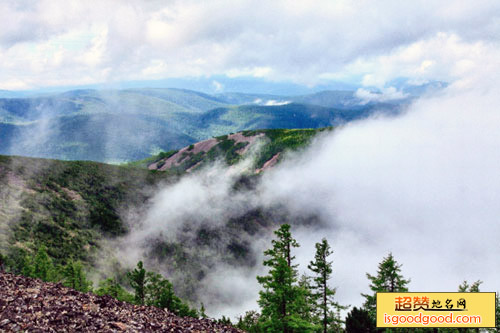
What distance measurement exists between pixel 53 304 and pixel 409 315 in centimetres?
2467

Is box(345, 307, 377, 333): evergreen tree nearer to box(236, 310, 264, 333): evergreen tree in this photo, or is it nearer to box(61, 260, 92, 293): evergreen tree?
box(236, 310, 264, 333): evergreen tree

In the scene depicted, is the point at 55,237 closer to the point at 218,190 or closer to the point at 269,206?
the point at 218,190

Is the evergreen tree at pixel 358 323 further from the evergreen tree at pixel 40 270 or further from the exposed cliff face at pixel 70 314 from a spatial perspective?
the evergreen tree at pixel 40 270

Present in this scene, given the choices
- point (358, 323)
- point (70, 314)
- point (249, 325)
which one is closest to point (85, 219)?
point (249, 325)

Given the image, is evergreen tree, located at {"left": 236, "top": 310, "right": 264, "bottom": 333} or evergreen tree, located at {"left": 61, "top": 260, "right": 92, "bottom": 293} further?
evergreen tree, located at {"left": 61, "top": 260, "right": 92, "bottom": 293}

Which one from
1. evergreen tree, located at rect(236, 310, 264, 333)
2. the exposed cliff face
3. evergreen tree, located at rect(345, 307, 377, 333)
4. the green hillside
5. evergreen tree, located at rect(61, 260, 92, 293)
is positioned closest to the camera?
the exposed cliff face

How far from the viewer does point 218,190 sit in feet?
479

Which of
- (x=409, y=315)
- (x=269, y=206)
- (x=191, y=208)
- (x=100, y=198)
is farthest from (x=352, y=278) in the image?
(x=409, y=315)

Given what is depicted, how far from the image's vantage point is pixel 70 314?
18969 mm

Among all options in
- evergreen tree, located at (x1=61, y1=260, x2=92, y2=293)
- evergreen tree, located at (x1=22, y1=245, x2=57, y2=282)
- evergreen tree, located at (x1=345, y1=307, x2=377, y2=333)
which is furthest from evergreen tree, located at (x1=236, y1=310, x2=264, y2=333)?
evergreen tree, located at (x1=22, y1=245, x2=57, y2=282)

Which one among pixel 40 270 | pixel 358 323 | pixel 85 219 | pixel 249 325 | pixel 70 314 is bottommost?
pixel 249 325

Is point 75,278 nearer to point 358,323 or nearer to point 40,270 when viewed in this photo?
point 40,270

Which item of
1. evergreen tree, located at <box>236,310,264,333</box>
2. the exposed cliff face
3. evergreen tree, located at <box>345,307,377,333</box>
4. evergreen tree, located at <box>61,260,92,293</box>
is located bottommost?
evergreen tree, located at <box>236,310,264,333</box>

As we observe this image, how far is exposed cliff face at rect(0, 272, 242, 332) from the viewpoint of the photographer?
17.2 metres
